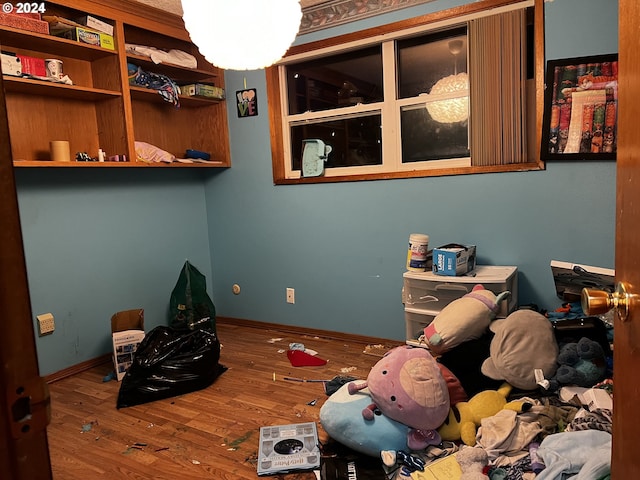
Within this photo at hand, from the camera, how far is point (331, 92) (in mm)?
3385

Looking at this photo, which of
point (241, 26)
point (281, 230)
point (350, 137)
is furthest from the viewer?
point (281, 230)

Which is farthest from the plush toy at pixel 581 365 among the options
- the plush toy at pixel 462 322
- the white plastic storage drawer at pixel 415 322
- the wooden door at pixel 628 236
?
the wooden door at pixel 628 236

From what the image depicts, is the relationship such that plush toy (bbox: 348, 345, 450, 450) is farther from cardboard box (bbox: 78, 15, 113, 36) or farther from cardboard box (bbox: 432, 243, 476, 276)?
cardboard box (bbox: 78, 15, 113, 36)

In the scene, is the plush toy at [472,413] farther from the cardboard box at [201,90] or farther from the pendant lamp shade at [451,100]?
the cardboard box at [201,90]

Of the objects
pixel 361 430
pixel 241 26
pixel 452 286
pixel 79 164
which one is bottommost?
pixel 361 430

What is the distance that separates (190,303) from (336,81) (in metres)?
1.88

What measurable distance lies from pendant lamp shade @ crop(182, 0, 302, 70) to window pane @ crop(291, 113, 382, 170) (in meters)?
1.44

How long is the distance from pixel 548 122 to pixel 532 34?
509 mm

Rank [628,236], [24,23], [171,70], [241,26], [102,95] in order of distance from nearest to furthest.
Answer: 1. [628,236]
2. [241,26]
3. [24,23]
4. [102,95]
5. [171,70]

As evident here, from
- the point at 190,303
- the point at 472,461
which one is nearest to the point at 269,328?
the point at 190,303

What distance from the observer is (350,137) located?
10.9ft

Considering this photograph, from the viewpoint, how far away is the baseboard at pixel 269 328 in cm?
299

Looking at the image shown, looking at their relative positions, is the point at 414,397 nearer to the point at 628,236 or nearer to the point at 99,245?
the point at 628,236

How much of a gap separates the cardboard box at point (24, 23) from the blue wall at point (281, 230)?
0.78 meters
